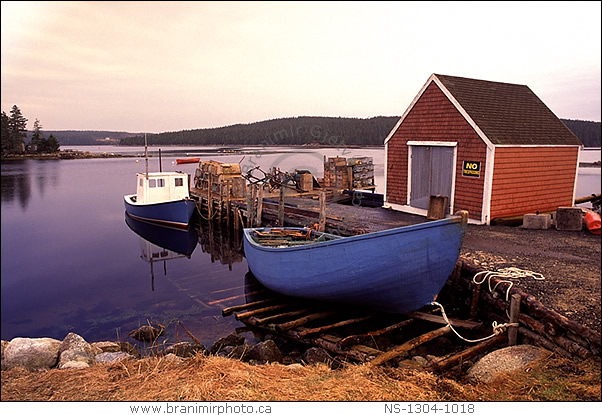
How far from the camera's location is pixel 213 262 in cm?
1734

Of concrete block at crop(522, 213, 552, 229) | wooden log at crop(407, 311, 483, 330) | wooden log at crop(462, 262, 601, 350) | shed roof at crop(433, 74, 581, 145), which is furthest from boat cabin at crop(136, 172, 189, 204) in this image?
wooden log at crop(462, 262, 601, 350)

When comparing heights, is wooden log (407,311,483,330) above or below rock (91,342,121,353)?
above

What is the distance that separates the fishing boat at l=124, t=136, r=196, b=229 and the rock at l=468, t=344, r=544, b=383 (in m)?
18.6

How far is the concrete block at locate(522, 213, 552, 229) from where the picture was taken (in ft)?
44.4

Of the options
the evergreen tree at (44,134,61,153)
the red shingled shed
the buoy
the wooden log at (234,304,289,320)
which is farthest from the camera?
the red shingled shed

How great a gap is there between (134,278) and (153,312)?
13.5ft

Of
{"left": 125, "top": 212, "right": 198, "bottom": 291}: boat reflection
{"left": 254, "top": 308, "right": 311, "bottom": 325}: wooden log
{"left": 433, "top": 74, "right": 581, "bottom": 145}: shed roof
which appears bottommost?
{"left": 125, "top": 212, "right": 198, "bottom": 291}: boat reflection

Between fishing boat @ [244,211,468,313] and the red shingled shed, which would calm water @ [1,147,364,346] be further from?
the red shingled shed

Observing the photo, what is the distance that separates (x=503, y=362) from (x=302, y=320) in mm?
4097

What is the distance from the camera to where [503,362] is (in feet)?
18.2

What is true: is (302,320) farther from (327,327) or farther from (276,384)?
(276,384)

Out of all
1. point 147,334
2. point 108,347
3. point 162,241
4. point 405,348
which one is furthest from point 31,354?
point 162,241

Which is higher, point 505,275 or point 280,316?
point 505,275

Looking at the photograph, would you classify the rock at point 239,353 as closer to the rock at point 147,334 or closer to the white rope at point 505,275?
the rock at point 147,334
